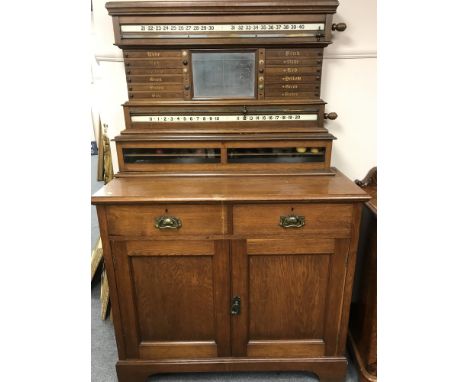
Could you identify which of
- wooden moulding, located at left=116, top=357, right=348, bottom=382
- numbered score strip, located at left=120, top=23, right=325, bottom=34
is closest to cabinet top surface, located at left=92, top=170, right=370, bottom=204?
numbered score strip, located at left=120, top=23, right=325, bottom=34

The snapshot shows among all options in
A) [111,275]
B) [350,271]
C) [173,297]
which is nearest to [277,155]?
[350,271]

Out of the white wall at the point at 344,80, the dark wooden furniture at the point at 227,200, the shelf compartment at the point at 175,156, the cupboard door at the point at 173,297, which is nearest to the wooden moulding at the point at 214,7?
the dark wooden furniture at the point at 227,200

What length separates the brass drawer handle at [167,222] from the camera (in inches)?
42.8

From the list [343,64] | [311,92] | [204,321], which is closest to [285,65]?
[311,92]

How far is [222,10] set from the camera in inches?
47.8

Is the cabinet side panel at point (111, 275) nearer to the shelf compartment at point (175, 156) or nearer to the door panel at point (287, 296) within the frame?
the shelf compartment at point (175, 156)

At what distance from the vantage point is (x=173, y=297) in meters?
1.21

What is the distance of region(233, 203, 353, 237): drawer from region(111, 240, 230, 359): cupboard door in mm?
126

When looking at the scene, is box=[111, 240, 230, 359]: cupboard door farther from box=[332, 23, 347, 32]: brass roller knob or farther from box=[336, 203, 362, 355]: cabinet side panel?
box=[332, 23, 347, 32]: brass roller knob

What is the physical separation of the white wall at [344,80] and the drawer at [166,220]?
1.81 feet

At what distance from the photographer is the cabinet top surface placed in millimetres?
1059

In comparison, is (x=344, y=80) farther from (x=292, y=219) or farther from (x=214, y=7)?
(x=292, y=219)

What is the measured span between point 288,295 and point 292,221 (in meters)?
0.34
